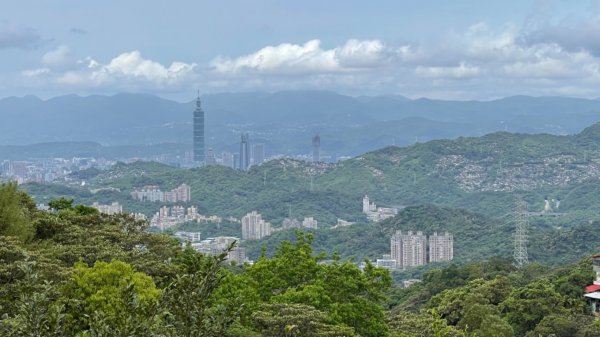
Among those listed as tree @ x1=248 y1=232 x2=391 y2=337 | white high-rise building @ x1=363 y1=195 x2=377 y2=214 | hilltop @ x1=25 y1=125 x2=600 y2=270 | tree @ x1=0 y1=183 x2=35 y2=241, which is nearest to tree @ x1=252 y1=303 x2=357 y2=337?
tree @ x1=248 y1=232 x2=391 y2=337

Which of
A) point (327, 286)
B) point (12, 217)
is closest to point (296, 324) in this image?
point (327, 286)

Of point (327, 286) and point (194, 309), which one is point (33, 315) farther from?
point (327, 286)

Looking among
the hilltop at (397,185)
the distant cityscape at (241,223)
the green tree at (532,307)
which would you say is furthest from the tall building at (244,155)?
the green tree at (532,307)

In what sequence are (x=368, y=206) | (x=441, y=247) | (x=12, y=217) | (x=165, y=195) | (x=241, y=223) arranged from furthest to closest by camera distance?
(x=368, y=206), (x=165, y=195), (x=241, y=223), (x=441, y=247), (x=12, y=217)

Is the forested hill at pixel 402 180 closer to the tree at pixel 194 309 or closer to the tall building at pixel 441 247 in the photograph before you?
the tall building at pixel 441 247

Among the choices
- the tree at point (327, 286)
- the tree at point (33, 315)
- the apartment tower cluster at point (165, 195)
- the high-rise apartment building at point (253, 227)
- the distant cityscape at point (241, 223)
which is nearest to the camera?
the tree at point (33, 315)

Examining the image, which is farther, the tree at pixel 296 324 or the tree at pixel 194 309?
the tree at pixel 296 324

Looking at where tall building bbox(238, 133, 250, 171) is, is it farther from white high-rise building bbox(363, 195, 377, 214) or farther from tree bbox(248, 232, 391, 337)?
tree bbox(248, 232, 391, 337)
